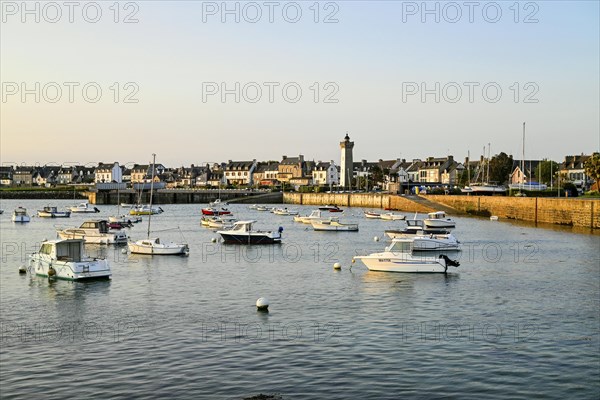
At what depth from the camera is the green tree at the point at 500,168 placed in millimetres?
180875

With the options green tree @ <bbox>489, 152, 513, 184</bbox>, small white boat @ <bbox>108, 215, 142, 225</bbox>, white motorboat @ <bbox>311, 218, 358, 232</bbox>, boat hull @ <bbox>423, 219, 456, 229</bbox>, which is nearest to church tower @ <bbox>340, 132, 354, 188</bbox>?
green tree @ <bbox>489, 152, 513, 184</bbox>

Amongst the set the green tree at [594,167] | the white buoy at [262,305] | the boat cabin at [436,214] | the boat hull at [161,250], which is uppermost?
the green tree at [594,167]

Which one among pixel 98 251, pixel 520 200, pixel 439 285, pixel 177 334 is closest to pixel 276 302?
pixel 177 334

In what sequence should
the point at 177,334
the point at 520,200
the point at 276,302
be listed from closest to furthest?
the point at 177,334
the point at 276,302
the point at 520,200

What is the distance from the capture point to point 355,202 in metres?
162

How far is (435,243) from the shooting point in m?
63.0

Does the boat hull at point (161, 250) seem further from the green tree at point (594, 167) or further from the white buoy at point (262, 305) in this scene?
the green tree at point (594, 167)

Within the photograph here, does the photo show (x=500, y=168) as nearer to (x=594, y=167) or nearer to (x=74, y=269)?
(x=594, y=167)

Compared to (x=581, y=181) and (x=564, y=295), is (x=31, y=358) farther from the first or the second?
(x=581, y=181)

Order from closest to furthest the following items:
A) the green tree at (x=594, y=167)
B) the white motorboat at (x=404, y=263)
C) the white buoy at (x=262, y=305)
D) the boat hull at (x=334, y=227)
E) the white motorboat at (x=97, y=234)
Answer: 1. the white buoy at (x=262, y=305)
2. the white motorboat at (x=404, y=263)
3. the white motorboat at (x=97, y=234)
4. the boat hull at (x=334, y=227)
5. the green tree at (x=594, y=167)

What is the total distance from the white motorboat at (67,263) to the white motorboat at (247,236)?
27.3 metres

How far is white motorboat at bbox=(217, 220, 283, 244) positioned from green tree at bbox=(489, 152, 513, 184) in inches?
4765

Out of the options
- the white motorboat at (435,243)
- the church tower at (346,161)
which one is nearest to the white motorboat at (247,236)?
the white motorboat at (435,243)

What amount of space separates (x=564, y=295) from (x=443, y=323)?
36.0ft
